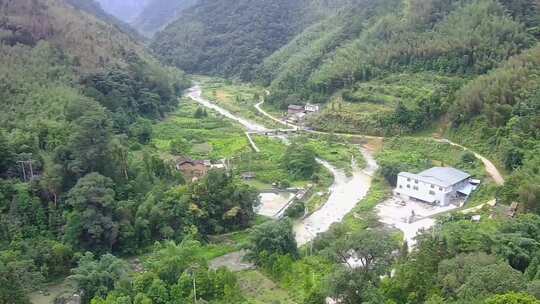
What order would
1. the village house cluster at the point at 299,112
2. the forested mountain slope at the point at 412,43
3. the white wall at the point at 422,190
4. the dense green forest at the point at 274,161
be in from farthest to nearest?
1. the village house cluster at the point at 299,112
2. the forested mountain slope at the point at 412,43
3. the white wall at the point at 422,190
4. the dense green forest at the point at 274,161

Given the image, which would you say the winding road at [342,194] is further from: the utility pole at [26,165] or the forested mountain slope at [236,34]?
the forested mountain slope at [236,34]

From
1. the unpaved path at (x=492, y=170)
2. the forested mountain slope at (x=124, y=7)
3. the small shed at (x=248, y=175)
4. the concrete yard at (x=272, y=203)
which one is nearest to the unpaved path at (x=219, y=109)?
the small shed at (x=248, y=175)

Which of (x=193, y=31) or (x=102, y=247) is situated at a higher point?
(x=193, y=31)

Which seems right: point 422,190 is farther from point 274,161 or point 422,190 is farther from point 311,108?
point 311,108

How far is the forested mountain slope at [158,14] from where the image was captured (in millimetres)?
132500

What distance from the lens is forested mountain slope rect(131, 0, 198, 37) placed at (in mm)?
132500

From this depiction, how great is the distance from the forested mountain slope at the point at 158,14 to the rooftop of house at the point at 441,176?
10793cm

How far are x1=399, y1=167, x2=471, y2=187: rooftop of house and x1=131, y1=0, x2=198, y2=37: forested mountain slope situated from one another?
108 meters

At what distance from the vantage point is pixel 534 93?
32.1 meters

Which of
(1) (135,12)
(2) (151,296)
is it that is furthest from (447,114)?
(1) (135,12)

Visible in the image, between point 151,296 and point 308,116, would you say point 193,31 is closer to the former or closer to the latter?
point 308,116

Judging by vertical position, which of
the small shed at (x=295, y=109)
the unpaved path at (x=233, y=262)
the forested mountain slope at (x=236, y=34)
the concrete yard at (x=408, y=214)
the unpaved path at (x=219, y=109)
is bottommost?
the unpaved path at (x=233, y=262)

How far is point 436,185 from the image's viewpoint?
28125 mm

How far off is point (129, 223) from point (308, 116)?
26.2m
